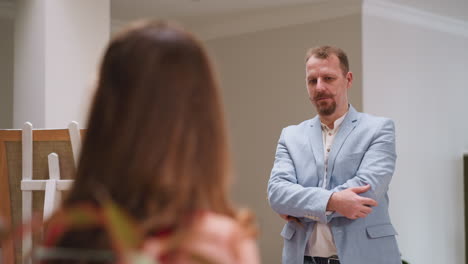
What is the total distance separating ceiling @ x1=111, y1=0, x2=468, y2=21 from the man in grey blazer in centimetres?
380

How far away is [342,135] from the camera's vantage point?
2.61 m

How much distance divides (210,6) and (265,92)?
1.08 m

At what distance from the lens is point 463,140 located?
22.7 feet

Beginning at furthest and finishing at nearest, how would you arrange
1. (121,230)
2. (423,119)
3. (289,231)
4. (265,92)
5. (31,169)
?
(265,92)
(423,119)
(31,169)
(289,231)
(121,230)

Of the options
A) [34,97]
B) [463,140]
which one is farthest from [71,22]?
[463,140]

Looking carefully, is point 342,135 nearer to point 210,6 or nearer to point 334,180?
point 334,180

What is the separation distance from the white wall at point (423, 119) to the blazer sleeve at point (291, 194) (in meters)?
3.57

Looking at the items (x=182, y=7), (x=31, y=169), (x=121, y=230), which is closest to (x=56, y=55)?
(x=31, y=169)

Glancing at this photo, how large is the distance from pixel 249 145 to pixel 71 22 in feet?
10.7

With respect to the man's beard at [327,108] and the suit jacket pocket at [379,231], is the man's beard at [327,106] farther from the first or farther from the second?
the suit jacket pocket at [379,231]

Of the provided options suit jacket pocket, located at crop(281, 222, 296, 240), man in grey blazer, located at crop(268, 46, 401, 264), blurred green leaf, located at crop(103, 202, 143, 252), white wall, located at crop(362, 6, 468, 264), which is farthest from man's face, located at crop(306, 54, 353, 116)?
white wall, located at crop(362, 6, 468, 264)

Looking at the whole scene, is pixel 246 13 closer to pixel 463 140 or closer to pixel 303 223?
A: pixel 463 140

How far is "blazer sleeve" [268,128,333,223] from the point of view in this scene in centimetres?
246

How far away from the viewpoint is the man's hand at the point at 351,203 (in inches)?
94.3
